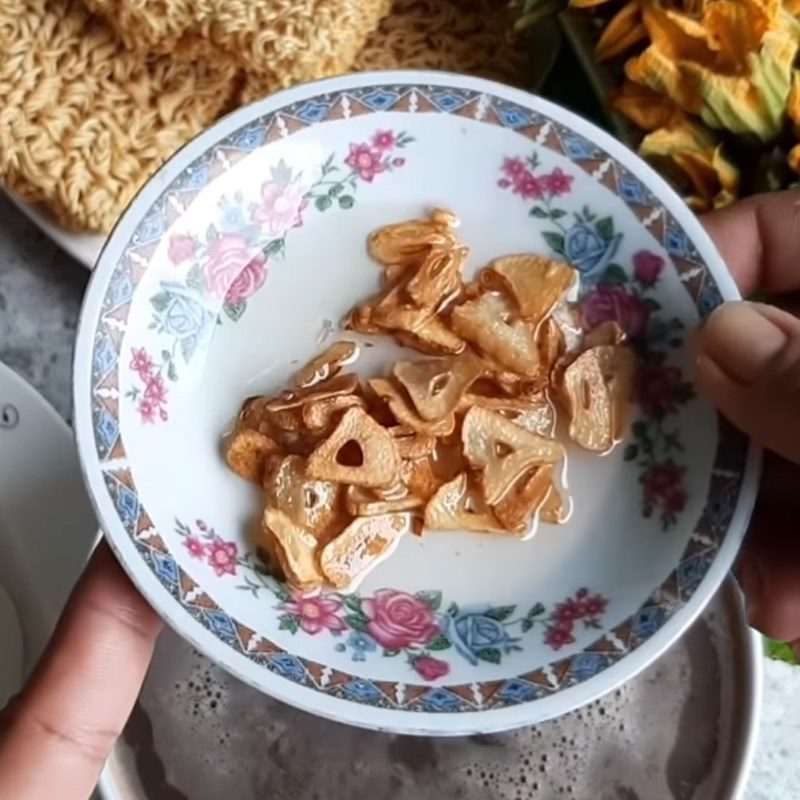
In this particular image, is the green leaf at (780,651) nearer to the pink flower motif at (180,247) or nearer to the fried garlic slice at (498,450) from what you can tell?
the fried garlic slice at (498,450)

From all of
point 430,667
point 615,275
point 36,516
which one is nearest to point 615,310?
point 615,275

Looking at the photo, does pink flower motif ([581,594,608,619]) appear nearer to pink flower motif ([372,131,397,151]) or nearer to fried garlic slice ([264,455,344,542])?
fried garlic slice ([264,455,344,542])

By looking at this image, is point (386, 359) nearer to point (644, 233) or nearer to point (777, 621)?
point (644, 233)

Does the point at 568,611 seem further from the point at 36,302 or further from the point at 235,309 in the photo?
the point at 36,302

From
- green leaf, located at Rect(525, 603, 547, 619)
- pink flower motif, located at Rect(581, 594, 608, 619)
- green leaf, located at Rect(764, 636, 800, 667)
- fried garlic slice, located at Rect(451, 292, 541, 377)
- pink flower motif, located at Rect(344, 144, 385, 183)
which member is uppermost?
pink flower motif, located at Rect(344, 144, 385, 183)

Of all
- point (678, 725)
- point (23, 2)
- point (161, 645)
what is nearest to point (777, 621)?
point (678, 725)

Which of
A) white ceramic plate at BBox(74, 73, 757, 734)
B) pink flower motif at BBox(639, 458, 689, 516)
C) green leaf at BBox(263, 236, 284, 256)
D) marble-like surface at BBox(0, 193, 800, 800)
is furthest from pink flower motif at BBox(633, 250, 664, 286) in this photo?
marble-like surface at BBox(0, 193, 800, 800)
